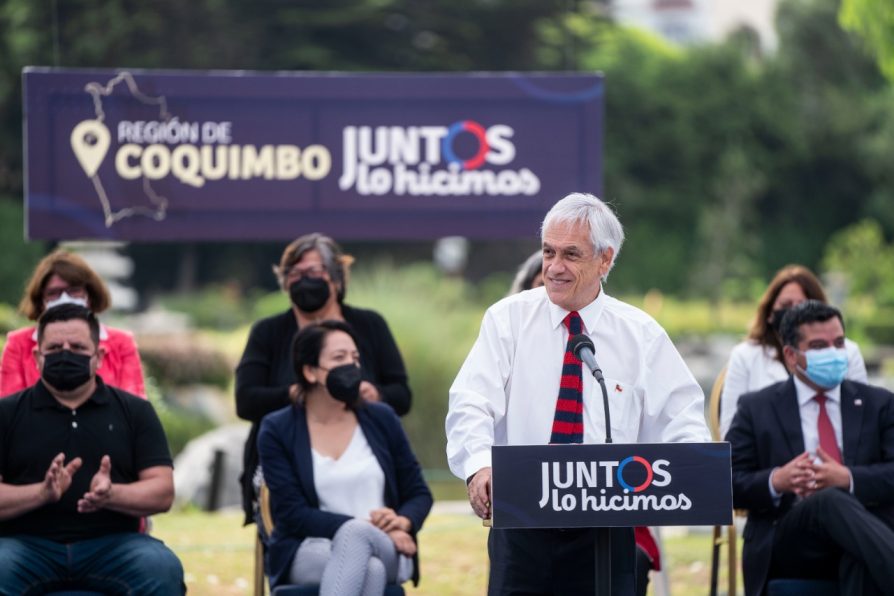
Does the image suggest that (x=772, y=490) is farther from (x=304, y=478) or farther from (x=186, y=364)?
A: (x=186, y=364)

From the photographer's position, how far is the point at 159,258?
36812 millimetres

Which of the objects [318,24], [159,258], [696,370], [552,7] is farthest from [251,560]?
[159,258]

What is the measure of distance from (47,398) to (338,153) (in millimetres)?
3204

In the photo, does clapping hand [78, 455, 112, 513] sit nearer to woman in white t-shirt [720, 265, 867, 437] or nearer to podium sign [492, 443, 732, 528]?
podium sign [492, 443, 732, 528]

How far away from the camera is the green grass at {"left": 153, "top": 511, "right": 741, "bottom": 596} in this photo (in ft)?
25.4

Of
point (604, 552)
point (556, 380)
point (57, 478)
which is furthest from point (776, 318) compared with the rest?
point (57, 478)

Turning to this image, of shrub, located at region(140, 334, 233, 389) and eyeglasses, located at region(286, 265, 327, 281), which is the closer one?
eyeglasses, located at region(286, 265, 327, 281)

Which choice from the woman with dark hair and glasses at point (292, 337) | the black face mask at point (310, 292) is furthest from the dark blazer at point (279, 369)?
the black face mask at point (310, 292)

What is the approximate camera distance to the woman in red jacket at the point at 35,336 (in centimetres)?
652

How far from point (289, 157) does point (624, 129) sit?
146ft

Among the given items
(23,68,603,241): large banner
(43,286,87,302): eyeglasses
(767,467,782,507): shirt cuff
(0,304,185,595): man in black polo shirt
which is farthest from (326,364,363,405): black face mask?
(23,68,603,241): large banner

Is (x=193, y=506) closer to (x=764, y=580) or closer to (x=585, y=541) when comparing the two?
(x=764, y=580)

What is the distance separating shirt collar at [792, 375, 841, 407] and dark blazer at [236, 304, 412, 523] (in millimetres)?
1842

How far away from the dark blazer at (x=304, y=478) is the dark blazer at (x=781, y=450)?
1.38m
